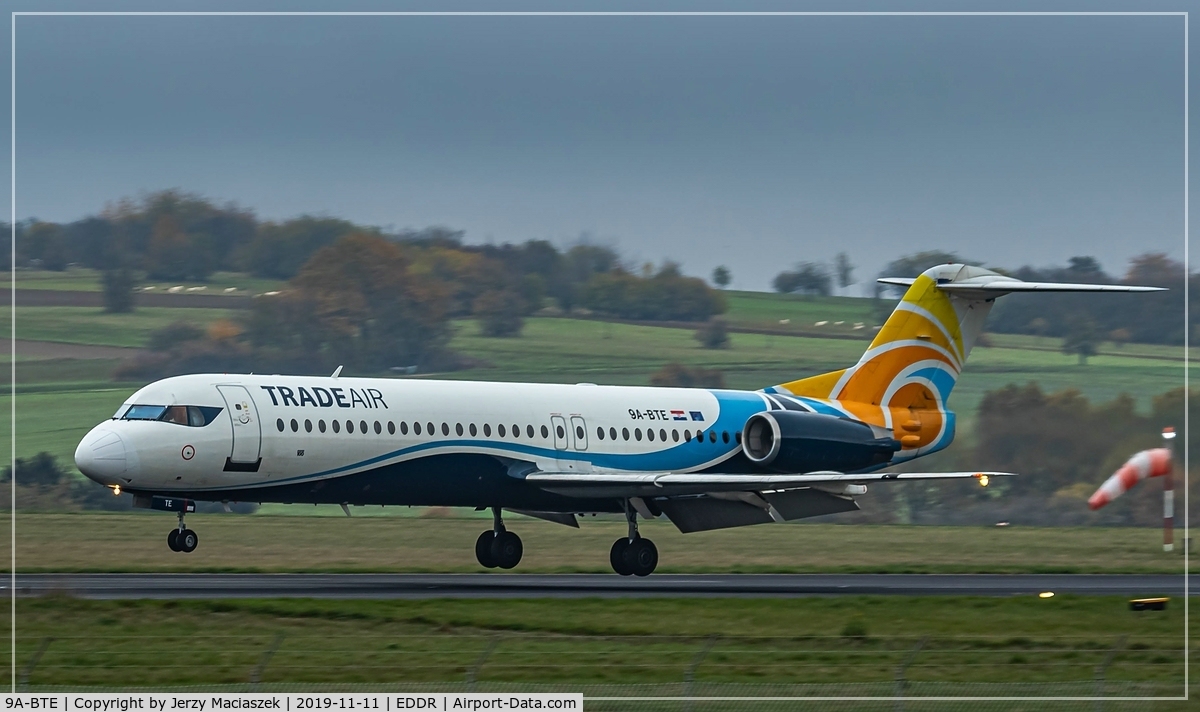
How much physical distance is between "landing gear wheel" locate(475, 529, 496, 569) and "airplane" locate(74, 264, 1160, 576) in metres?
0.03

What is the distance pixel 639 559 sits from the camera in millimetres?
30875

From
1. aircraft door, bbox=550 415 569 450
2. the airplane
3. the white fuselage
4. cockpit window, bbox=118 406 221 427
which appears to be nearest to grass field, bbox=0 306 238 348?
the airplane

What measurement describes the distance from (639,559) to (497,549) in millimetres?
2795

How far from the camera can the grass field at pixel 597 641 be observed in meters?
16.7

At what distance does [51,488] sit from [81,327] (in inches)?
829

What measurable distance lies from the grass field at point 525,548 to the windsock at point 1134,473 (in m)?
1.33

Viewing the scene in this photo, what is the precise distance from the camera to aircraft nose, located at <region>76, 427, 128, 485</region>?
85.3 ft

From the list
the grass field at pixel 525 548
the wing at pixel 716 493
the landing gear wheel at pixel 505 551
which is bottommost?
the grass field at pixel 525 548

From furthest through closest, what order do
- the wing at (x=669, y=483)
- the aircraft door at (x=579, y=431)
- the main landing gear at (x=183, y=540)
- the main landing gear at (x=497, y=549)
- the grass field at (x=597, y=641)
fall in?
the main landing gear at (x=497, y=549), the aircraft door at (x=579, y=431), the wing at (x=669, y=483), the main landing gear at (x=183, y=540), the grass field at (x=597, y=641)

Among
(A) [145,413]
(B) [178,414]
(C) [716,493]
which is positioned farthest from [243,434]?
(C) [716,493]

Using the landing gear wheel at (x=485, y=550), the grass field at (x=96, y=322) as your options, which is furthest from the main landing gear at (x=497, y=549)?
the grass field at (x=96, y=322)

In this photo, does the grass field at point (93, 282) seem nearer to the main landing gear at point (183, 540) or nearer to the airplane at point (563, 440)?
the airplane at point (563, 440)

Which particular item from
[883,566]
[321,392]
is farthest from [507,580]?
[883,566]

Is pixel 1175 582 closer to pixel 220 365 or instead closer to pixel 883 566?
pixel 883 566
